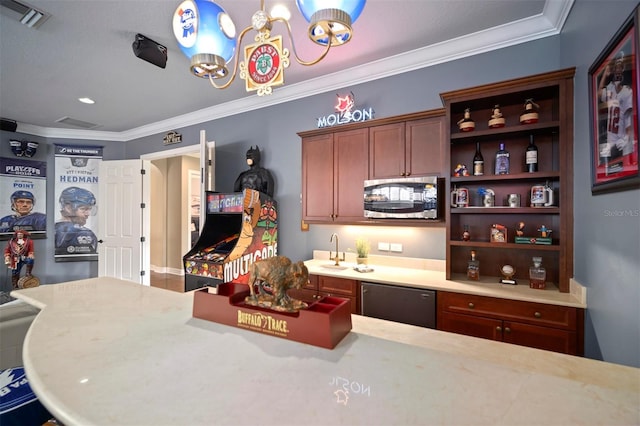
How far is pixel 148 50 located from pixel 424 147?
252 centimetres

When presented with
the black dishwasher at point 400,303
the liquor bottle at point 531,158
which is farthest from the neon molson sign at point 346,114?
the black dishwasher at point 400,303

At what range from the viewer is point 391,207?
2.53 meters

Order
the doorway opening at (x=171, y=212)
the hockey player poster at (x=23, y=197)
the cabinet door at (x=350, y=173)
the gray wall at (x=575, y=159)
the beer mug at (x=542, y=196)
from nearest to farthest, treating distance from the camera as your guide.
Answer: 1. the gray wall at (x=575, y=159)
2. the beer mug at (x=542, y=196)
3. the cabinet door at (x=350, y=173)
4. the hockey player poster at (x=23, y=197)
5. the doorway opening at (x=171, y=212)

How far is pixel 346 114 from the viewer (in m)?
2.97

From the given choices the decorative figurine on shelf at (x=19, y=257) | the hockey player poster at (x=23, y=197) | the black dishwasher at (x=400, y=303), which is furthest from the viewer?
the hockey player poster at (x=23, y=197)

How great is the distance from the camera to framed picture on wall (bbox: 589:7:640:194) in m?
1.12

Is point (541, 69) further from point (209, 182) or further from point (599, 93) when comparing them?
point (209, 182)

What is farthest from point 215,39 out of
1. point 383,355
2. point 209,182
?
point 209,182

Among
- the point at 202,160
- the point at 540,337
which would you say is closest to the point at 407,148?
the point at 540,337

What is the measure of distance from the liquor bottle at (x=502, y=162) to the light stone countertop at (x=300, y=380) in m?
1.68

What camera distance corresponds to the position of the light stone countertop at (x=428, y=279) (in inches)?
72.5

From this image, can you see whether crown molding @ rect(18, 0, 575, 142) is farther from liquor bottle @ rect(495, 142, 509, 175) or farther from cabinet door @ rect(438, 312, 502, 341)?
cabinet door @ rect(438, 312, 502, 341)

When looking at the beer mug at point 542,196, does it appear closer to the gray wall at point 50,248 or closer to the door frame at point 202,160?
the door frame at point 202,160

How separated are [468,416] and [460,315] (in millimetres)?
1677
